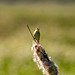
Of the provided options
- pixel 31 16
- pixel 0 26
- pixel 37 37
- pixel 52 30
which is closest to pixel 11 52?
pixel 52 30

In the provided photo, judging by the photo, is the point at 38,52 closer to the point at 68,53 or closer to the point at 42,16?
the point at 68,53

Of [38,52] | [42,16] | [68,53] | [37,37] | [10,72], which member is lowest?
[38,52]

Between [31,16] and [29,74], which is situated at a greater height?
[31,16]

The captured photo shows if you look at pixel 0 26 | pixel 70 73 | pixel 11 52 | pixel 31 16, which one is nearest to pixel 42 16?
pixel 31 16

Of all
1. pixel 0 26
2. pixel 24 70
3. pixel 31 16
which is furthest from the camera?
pixel 31 16

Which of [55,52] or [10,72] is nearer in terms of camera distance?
[10,72]

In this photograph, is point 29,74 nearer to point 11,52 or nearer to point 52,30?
point 11,52

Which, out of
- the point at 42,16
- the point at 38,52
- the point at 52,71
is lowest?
the point at 52,71

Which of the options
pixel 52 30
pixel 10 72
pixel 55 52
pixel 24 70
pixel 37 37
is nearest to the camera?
pixel 37 37

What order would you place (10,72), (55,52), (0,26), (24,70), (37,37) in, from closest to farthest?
1. (37,37)
2. (10,72)
3. (24,70)
4. (55,52)
5. (0,26)
